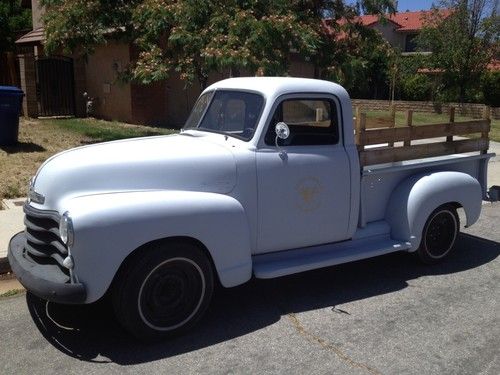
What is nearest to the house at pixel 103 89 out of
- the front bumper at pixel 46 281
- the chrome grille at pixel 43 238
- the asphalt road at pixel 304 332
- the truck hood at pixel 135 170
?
the asphalt road at pixel 304 332

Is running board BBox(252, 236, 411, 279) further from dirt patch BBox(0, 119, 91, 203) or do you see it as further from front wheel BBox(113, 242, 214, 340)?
dirt patch BBox(0, 119, 91, 203)

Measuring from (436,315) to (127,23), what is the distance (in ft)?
35.3

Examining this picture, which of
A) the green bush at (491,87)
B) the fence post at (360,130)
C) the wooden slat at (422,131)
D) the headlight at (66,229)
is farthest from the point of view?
the green bush at (491,87)

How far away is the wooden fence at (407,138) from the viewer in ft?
17.7

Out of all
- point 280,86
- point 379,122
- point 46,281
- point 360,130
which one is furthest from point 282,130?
point 46,281

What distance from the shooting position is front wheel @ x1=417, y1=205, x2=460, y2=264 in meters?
5.75

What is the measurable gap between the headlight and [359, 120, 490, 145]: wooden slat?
2.87m

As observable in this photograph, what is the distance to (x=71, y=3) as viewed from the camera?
12.8 m

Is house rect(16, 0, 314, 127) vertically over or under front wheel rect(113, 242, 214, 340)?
over

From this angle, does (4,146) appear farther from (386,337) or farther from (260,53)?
(386,337)

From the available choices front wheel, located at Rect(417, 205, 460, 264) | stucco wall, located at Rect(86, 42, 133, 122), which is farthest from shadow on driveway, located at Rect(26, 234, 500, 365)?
stucco wall, located at Rect(86, 42, 133, 122)

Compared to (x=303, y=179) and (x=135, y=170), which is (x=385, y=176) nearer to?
(x=303, y=179)

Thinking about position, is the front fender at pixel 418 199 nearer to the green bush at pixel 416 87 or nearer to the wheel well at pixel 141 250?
the wheel well at pixel 141 250

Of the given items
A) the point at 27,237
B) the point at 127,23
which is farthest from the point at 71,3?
the point at 27,237
